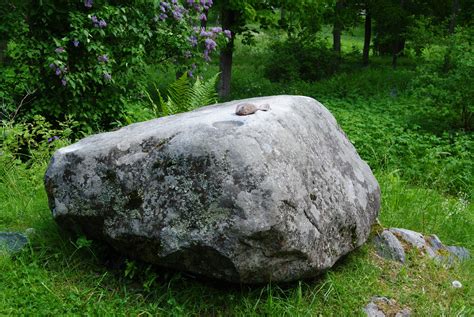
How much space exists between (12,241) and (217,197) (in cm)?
176

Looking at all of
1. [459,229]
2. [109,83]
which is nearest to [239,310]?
[459,229]

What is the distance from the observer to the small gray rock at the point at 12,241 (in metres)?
3.70

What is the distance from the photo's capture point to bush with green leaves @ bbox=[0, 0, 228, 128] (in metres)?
6.34

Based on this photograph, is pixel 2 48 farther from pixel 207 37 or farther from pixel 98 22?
pixel 207 37

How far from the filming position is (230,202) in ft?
9.80

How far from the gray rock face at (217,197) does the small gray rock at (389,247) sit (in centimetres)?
52

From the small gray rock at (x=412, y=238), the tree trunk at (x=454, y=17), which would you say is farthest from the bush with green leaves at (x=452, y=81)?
the small gray rock at (x=412, y=238)

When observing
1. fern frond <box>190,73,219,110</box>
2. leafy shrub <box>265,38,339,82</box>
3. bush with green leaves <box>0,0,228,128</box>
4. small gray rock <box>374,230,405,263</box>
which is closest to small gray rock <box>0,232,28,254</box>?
bush with green leaves <box>0,0,228,128</box>

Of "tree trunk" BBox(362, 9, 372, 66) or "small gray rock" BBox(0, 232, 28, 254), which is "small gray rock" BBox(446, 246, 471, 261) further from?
"tree trunk" BBox(362, 9, 372, 66)

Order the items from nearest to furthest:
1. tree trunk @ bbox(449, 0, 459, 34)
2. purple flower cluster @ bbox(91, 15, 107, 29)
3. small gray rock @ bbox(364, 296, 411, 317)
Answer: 1. small gray rock @ bbox(364, 296, 411, 317)
2. purple flower cluster @ bbox(91, 15, 107, 29)
3. tree trunk @ bbox(449, 0, 459, 34)

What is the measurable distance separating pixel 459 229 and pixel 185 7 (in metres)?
5.63

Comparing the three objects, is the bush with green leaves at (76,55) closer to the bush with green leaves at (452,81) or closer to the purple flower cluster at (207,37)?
the purple flower cluster at (207,37)

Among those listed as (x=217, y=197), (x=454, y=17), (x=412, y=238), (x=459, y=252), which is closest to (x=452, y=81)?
(x=454, y=17)

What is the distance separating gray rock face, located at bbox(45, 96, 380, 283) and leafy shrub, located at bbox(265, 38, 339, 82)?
13558mm
